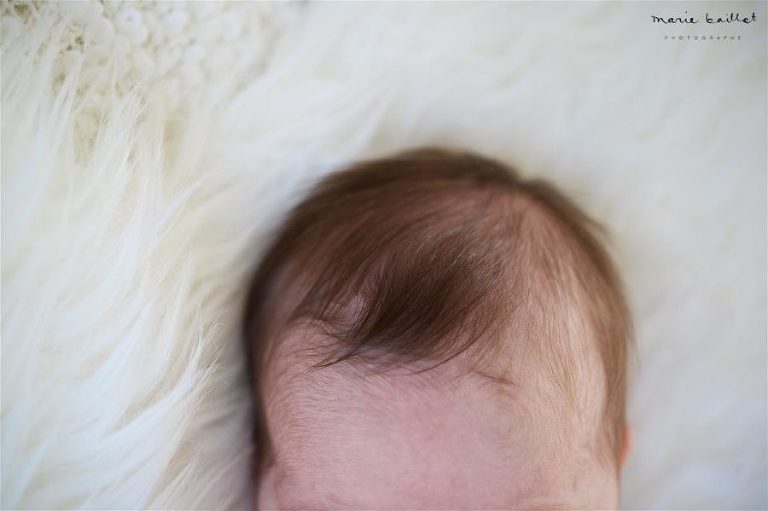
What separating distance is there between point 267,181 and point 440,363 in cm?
33

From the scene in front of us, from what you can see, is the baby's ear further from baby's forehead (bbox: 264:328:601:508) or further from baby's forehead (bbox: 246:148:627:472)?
baby's forehead (bbox: 264:328:601:508)

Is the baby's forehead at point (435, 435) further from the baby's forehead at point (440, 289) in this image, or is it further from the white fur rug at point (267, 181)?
the white fur rug at point (267, 181)

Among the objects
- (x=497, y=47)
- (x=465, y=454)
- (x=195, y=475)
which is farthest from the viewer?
(x=497, y=47)

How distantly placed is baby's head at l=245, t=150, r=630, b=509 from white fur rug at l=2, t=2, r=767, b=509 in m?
0.11

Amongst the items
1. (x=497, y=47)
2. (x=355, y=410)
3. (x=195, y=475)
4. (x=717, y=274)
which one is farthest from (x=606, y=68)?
(x=195, y=475)

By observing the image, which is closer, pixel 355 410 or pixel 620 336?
pixel 355 410

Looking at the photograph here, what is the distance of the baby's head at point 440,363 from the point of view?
606 mm

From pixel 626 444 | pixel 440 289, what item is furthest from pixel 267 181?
pixel 626 444

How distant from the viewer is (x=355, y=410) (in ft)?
2.03

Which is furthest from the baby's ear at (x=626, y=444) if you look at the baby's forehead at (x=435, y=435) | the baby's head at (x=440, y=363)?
the baby's forehead at (x=435, y=435)

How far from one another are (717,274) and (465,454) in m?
0.47

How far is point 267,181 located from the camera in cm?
80

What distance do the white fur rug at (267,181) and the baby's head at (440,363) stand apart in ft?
0.36

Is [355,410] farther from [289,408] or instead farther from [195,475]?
[195,475]
